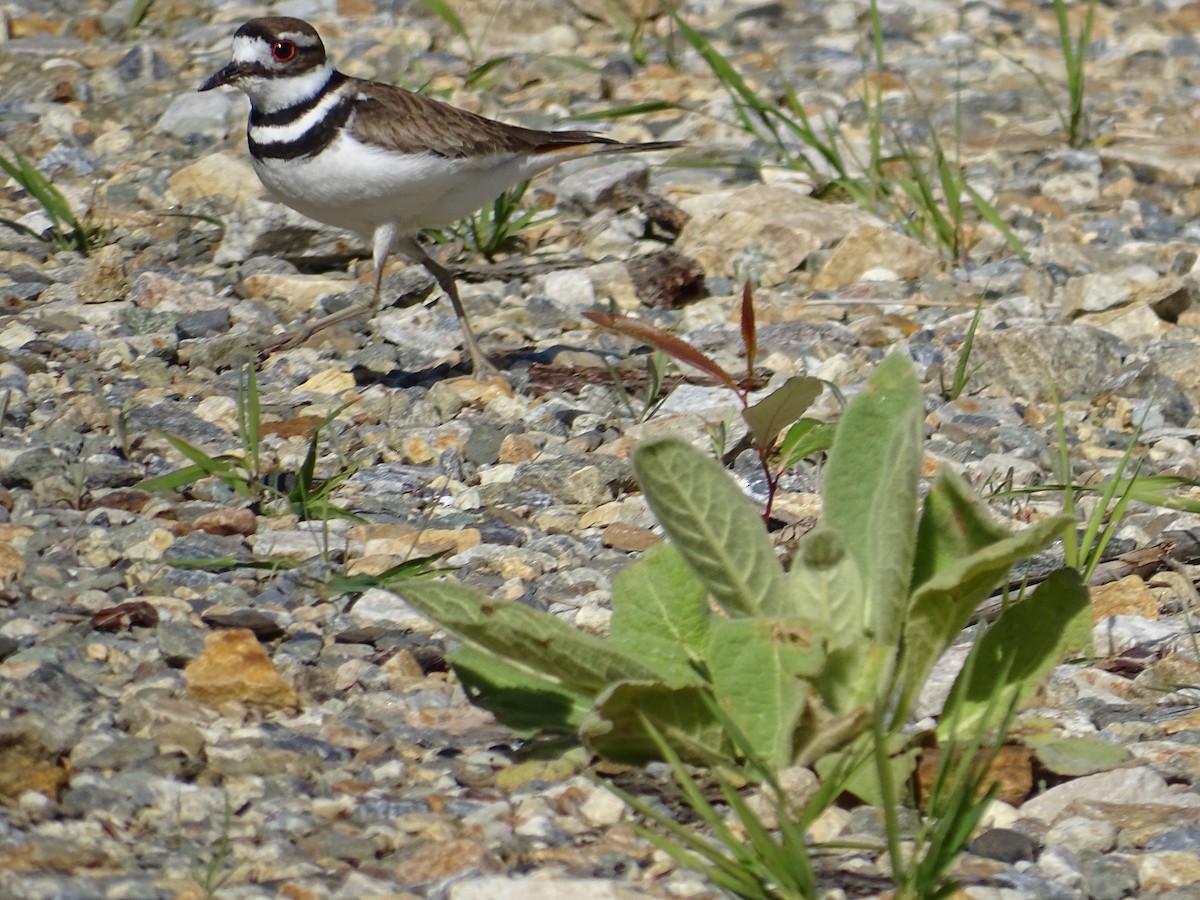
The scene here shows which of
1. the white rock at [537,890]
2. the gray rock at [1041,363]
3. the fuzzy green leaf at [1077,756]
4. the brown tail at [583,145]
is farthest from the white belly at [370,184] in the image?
the white rock at [537,890]

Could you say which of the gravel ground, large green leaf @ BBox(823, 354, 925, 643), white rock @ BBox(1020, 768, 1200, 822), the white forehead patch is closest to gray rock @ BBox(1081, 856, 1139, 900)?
the gravel ground

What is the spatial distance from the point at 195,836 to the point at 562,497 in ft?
5.65

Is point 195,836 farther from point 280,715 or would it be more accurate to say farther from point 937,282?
point 937,282

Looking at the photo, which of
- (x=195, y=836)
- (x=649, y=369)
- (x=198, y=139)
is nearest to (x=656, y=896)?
(x=195, y=836)

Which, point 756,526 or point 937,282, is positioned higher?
point 756,526

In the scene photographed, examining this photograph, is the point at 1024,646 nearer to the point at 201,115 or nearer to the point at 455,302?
the point at 455,302

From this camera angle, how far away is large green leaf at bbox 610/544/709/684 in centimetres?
259

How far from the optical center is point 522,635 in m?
2.41

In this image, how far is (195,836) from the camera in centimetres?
227

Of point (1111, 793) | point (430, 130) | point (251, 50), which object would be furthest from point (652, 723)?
point (251, 50)

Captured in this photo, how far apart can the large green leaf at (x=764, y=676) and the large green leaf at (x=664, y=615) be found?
13cm

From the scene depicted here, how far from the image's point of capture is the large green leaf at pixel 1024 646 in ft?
8.38

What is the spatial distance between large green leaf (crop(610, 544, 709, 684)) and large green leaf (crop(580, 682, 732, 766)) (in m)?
0.14

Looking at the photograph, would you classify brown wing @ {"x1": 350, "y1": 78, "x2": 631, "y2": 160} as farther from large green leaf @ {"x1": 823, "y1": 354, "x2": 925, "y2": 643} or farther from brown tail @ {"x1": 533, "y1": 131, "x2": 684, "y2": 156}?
large green leaf @ {"x1": 823, "y1": 354, "x2": 925, "y2": 643}
